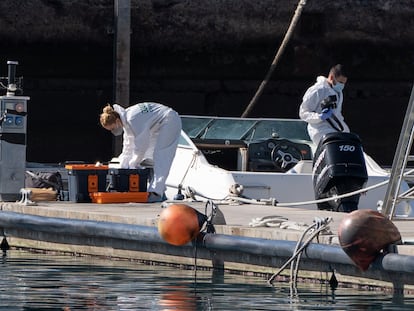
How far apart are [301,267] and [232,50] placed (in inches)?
518

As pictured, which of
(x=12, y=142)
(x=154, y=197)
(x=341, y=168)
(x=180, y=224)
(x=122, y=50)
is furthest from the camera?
(x=122, y=50)

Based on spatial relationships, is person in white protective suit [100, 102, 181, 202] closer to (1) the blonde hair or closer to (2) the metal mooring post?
(1) the blonde hair

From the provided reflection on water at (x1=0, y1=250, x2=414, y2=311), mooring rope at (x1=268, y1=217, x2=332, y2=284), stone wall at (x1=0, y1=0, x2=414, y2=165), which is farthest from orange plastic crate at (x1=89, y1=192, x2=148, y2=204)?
stone wall at (x1=0, y1=0, x2=414, y2=165)

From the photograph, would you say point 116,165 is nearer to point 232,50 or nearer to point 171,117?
point 171,117

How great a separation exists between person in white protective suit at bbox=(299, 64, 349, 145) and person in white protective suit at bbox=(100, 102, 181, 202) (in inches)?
57.0

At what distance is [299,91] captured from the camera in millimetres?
26328

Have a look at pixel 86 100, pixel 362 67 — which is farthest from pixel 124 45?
pixel 362 67

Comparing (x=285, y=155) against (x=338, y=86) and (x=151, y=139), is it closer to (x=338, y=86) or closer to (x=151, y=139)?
(x=338, y=86)

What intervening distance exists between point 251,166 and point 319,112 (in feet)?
3.58

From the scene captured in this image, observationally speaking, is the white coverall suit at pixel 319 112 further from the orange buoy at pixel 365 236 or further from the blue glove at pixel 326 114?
the orange buoy at pixel 365 236

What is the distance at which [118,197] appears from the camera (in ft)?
53.2

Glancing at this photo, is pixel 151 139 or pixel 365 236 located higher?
pixel 151 139

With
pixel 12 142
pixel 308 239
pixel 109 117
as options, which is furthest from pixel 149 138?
pixel 308 239

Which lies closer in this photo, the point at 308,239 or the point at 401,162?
the point at 308,239
